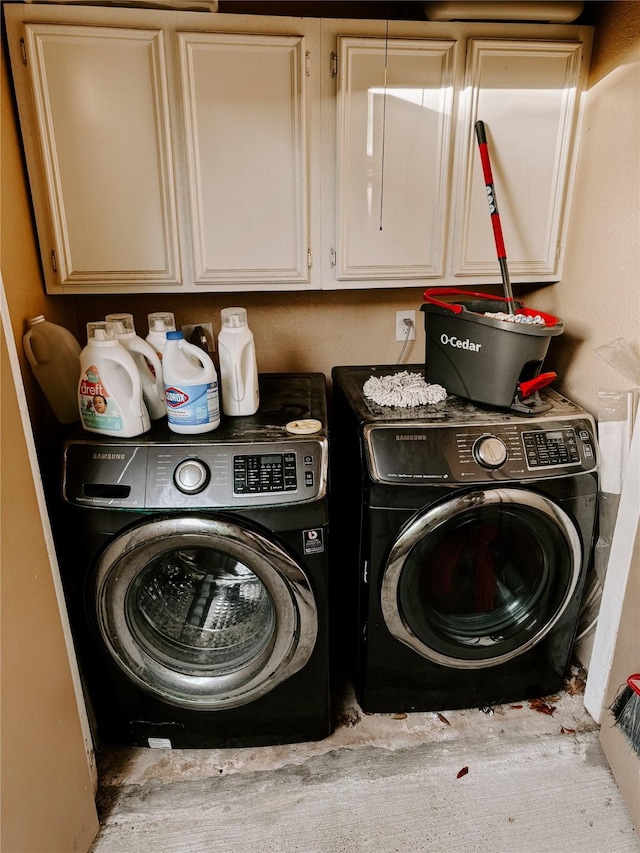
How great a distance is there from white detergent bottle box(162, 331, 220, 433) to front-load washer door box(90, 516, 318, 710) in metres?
0.26

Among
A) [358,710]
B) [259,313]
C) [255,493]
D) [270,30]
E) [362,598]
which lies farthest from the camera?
[259,313]

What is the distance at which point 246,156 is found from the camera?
158 centimetres

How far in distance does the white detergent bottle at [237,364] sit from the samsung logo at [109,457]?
1.09 feet

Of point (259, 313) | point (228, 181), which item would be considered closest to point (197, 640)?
point (259, 313)

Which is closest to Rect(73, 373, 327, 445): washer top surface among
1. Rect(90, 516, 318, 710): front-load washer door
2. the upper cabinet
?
Rect(90, 516, 318, 710): front-load washer door

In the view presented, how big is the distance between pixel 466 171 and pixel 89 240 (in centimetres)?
119

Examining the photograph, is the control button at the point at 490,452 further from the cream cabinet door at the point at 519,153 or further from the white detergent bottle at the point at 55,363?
the white detergent bottle at the point at 55,363

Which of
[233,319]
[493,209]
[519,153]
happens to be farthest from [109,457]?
[519,153]

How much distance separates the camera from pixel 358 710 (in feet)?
5.83

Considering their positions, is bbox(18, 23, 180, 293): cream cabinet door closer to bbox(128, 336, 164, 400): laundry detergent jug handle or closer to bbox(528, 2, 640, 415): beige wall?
bbox(128, 336, 164, 400): laundry detergent jug handle

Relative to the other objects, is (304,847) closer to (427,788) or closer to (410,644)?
(427,788)

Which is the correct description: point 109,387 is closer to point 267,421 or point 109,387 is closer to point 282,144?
point 267,421

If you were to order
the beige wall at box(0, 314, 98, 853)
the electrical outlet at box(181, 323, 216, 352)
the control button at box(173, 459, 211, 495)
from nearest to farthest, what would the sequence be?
the beige wall at box(0, 314, 98, 853), the control button at box(173, 459, 211, 495), the electrical outlet at box(181, 323, 216, 352)

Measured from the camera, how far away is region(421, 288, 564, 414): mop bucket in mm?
1517
